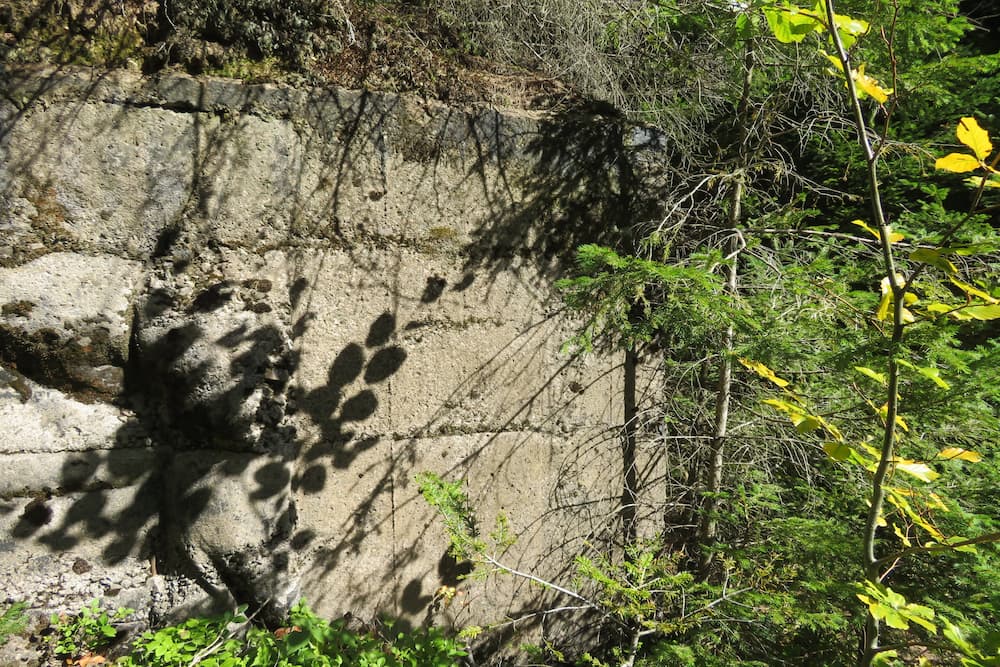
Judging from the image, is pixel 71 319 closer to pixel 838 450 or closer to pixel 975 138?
pixel 838 450

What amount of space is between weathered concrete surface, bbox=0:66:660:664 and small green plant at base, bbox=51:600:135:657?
71 millimetres

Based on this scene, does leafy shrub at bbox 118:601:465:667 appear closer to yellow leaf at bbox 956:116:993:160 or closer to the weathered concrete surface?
the weathered concrete surface

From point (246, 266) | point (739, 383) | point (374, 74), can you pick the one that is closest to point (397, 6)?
point (374, 74)

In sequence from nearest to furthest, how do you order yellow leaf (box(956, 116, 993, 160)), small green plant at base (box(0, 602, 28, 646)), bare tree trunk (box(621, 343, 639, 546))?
1. yellow leaf (box(956, 116, 993, 160))
2. small green plant at base (box(0, 602, 28, 646))
3. bare tree trunk (box(621, 343, 639, 546))

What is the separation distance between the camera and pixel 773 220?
3.74 m

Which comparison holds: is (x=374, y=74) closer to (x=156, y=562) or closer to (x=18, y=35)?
(x=18, y=35)

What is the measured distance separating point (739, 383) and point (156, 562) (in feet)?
11.0

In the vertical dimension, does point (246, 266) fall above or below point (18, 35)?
below

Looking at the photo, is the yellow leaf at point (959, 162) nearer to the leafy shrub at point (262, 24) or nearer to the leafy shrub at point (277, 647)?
the leafy shrub at point (277, 647)

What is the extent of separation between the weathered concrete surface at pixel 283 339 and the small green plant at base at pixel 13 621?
0.10 meters

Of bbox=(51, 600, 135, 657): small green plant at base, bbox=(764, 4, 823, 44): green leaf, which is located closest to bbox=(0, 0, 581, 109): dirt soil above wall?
bbox=(764, 4, 823, 44): green leaf

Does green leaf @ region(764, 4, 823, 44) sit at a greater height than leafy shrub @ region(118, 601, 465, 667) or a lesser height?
greater

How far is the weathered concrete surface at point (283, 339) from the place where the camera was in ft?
9.08

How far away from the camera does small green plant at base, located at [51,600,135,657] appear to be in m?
2.70
